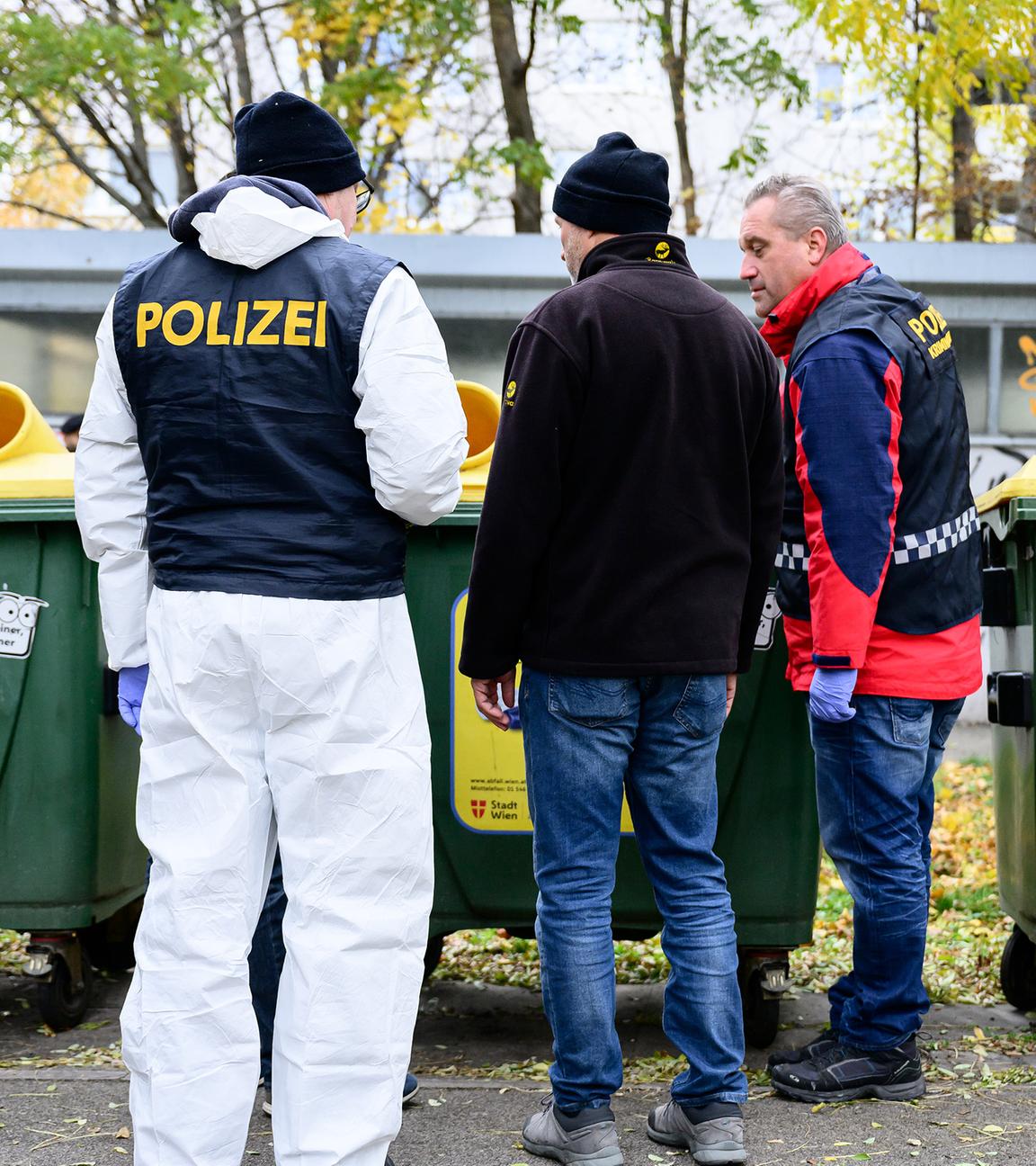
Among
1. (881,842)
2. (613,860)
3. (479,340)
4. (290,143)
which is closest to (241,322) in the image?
(290,143)

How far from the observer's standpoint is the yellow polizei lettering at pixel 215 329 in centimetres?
249

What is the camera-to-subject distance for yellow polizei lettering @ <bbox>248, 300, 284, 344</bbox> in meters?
2.48

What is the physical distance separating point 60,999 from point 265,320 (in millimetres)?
2203

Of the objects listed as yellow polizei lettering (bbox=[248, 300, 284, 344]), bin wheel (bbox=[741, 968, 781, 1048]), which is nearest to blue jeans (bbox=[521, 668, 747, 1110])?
bin wheel (bbox=[741, 968, 781, 1048])

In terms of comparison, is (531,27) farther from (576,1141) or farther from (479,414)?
(576,1141)

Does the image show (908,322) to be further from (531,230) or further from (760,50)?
(760,50)

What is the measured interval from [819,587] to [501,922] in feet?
3.98

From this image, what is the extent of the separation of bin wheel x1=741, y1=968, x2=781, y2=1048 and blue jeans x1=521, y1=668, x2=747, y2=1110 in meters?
0.75

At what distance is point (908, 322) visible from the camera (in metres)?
3.14

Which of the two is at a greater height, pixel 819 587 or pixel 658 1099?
pixel 819 587

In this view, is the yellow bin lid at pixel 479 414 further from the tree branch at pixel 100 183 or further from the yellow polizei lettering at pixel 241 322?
the tree branch at pixel 100 183

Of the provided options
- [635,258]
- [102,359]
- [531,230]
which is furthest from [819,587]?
[531,230]

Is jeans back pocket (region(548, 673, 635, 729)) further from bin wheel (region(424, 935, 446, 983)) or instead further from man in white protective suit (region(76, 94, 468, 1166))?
bin wheel (region(424, 935, 446, 983))

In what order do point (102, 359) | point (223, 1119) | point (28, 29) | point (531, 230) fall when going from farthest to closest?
point (531, 230), point (28, 29), point (102, 359), point (223, 1119)
